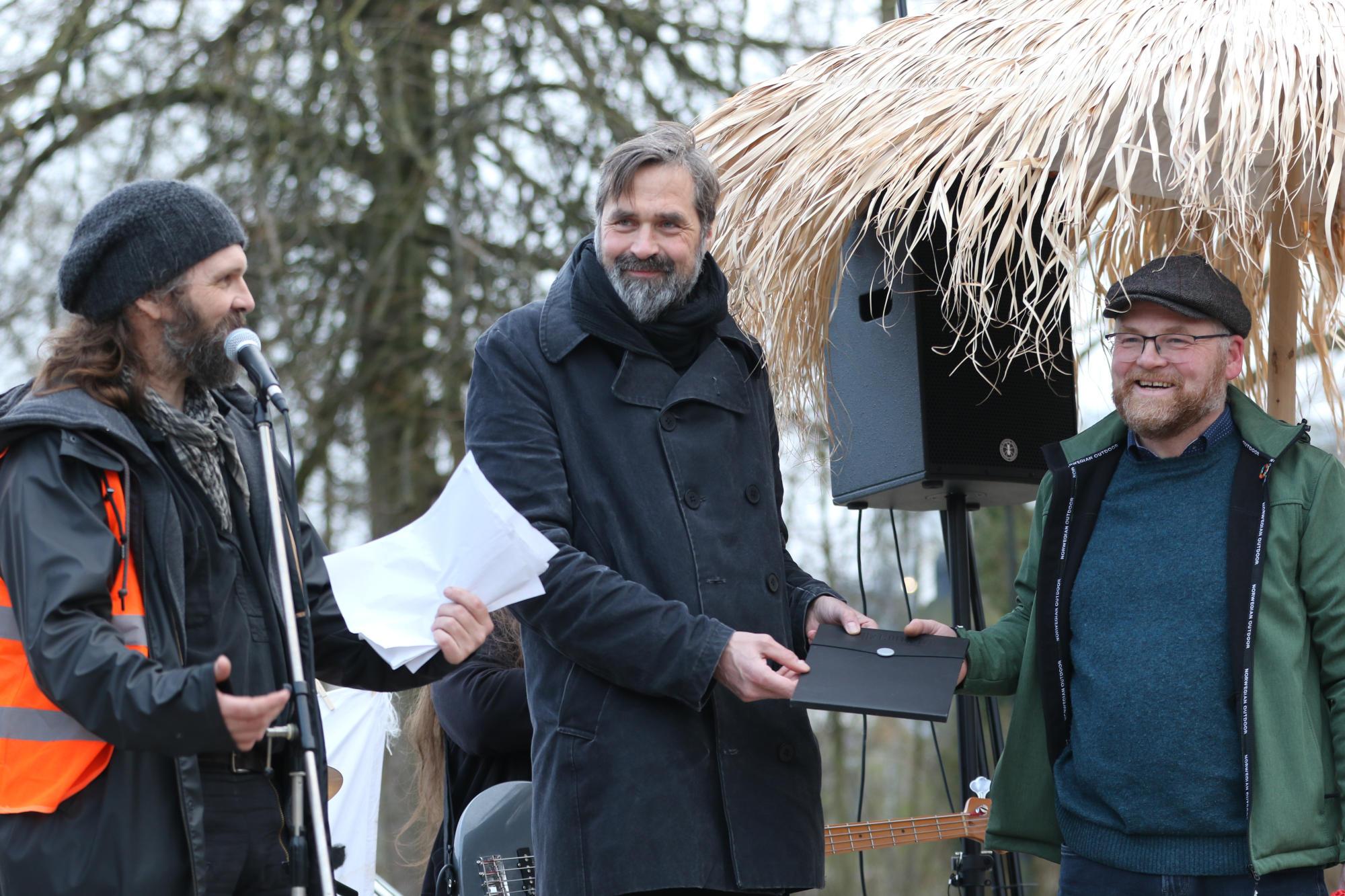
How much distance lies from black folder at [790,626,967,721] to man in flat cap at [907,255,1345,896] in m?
0.11

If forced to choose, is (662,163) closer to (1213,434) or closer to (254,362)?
(254,362)

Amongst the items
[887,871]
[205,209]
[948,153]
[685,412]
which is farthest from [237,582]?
[887,871]

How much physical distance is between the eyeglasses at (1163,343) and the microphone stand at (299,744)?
1.55m

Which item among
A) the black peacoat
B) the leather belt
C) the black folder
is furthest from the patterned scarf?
the black folder

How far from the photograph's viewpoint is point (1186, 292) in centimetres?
289

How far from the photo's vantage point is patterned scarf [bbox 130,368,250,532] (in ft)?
7.44

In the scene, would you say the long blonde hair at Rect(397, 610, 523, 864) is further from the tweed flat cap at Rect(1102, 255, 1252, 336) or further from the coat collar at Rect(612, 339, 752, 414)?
the tweed flat cap at Rect(1102, 255, 1252, 336)

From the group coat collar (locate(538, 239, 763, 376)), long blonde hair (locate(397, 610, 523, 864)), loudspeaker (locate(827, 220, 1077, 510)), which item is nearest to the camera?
coat collar (locate(538, 239, 763, 376))

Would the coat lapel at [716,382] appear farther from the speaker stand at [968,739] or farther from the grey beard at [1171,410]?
the speaker stand at [968,739]

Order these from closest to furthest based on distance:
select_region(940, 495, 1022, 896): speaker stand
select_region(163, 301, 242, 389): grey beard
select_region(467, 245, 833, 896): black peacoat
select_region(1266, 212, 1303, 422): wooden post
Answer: select_region(163, 301, 242, 389): grey beard < select_region(467, 245, 833, 896): black peacoat < select_region(1266, 212, 1303, 422): wooden post < select_region(940, 495, 1022, 896): speaker stand

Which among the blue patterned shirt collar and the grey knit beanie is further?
the blue patterned shirt collar

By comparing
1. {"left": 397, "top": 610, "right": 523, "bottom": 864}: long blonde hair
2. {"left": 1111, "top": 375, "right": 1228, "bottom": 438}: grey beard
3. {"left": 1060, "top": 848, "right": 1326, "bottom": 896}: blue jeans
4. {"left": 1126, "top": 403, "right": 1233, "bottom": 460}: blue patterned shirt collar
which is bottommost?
{"left": 1060, "top": 848, "right": 1326, "bottom": 896}: blue jeans

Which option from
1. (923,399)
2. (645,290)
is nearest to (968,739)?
(923,399)

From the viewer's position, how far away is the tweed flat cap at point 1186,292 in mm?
2891
